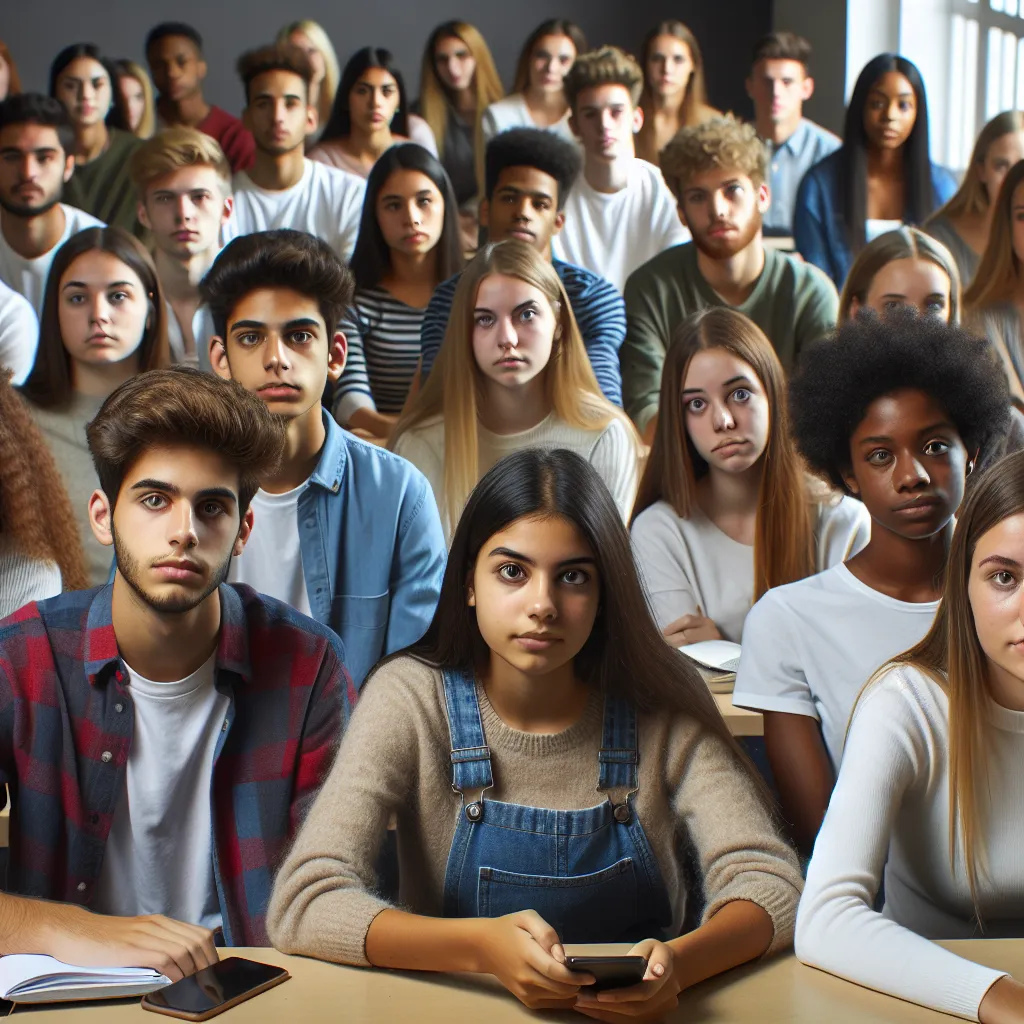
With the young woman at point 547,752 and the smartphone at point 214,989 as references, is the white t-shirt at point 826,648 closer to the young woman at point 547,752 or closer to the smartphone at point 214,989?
the young woman at point 547,752

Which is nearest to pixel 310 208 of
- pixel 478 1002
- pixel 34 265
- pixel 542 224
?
pixel 542 224

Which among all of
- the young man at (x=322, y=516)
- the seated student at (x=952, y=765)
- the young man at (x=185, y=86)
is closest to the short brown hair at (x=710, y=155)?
the young man at (x=185, y=86)

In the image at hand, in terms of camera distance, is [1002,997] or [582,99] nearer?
[1002,997]

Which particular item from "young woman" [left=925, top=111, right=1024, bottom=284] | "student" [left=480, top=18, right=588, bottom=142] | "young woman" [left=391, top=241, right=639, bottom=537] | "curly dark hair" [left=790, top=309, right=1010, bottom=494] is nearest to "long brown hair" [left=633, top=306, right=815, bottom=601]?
"young woman" [left=391, top=241, right=639, bottom=537]

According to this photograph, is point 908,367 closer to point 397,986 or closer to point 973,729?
point 973,729

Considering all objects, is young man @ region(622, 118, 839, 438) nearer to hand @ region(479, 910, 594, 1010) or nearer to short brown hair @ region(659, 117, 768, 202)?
short brown hair @ region(659, 117, 768, 202)

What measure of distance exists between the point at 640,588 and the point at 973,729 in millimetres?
435

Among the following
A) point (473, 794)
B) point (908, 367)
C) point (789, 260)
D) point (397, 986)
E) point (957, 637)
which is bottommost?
point (397, 986)

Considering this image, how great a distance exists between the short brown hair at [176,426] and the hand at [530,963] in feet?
2.53

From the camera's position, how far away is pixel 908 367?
2094mm

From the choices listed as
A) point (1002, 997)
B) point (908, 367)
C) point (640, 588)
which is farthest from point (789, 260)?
point (1002, 997)

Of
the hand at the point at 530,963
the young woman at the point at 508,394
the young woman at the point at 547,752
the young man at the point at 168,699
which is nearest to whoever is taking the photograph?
the hand at the point at 530,963

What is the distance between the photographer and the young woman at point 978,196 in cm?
378

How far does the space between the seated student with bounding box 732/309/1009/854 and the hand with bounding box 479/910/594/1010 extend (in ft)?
2.64
